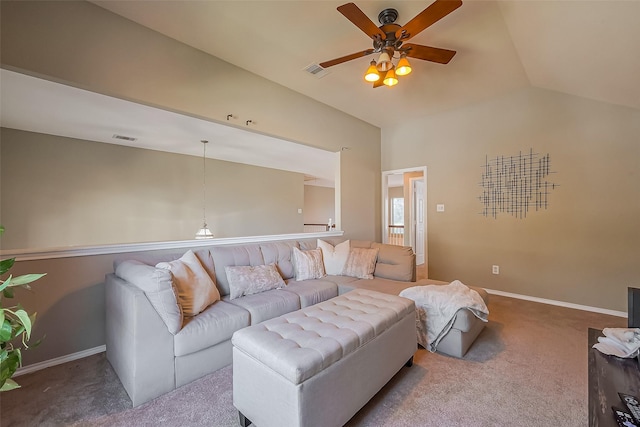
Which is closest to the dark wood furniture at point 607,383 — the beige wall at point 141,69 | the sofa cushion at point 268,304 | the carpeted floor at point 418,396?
the carpeted floor at point 418,396

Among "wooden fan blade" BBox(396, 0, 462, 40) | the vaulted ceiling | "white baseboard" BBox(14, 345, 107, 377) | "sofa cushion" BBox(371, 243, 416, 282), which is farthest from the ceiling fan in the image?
"white baseboard" BBox(14, 345, 107, 377)

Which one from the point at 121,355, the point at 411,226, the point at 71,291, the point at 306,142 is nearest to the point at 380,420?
the point at 121,355

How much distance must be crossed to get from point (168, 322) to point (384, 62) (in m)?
2.62

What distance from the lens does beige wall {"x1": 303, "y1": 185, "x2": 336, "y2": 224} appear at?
984 cm

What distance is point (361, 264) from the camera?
3.33 metres

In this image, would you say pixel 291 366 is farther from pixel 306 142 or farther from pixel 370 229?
pixel 370 229

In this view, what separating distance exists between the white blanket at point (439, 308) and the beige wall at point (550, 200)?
6.68 ft

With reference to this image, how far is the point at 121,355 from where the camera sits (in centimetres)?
186

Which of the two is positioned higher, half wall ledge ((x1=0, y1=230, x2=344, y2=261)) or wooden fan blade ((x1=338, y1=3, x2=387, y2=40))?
wooden fan blade ((x1=338, y1=3, x2=387, y2=40))

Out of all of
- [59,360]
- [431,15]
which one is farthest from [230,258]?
[431,15]

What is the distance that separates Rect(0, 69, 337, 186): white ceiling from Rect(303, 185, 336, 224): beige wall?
3.65m

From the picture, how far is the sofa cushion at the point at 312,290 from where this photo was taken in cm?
264

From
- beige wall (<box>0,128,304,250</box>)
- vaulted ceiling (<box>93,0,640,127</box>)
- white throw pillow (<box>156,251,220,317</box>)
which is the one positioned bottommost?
white throw pillow (<box>156,251,220,317</box>)

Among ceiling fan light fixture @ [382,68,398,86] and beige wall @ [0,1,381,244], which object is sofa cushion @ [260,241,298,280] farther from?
ceiling fan light fixture @ [382,68,398,86]
